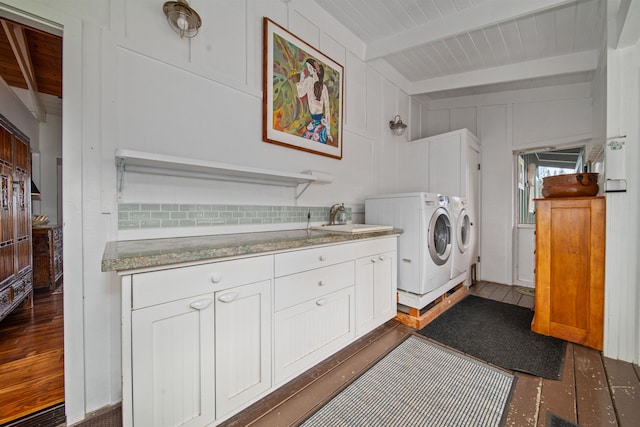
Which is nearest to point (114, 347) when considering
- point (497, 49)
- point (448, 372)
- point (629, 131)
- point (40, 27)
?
point (40, 27)

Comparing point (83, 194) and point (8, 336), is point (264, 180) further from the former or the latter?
point (8, 336)

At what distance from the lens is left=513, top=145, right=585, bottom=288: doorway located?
3748 mm

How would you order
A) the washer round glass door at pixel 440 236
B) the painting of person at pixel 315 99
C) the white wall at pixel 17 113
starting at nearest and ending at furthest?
1. the painting of person at pixel 315 99
2. the washer round glass door at pixel 440 236
3. the white wall at pixel 17 113

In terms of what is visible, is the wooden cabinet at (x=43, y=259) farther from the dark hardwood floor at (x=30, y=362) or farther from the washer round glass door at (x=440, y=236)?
the washer round glass door at (x=440, y=236)

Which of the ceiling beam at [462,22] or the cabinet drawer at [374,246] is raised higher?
the ceiling beam at [462,22]

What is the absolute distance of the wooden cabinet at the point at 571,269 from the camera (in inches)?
81.0

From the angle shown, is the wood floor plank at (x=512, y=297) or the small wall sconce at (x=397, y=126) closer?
the wood floor plank at (x=512, y=297)

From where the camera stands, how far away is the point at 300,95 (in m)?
2.35

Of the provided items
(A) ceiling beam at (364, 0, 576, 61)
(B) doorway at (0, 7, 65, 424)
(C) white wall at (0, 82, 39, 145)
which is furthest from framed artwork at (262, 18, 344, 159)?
(C) white wall at (0, 82, 39, 145)

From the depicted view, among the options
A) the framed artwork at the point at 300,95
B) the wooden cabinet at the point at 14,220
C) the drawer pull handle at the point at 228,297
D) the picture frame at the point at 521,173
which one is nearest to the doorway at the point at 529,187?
the picture frame at the point at 521,173

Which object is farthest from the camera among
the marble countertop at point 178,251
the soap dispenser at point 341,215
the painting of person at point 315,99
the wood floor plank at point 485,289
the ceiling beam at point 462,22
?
the wood floor plank at point 485,289

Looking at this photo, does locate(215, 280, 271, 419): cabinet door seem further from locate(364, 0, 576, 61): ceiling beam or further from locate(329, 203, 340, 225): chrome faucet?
locate(364, 0, 576, 61): ceiling beam

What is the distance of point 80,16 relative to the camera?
134 centimetres

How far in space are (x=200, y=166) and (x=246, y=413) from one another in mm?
1386
